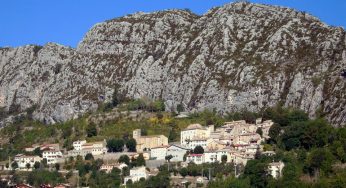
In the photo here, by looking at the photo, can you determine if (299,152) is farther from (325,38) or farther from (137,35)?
(137,35)

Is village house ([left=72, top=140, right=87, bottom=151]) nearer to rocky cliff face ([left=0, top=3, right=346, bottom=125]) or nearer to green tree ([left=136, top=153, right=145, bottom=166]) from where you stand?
green tree ([left=136, top=153, right=145, bottom=166])

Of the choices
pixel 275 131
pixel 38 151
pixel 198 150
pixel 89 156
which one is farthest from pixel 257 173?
pixel 38 151

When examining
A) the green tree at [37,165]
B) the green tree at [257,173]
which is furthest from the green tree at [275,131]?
the green tree at [37,165]

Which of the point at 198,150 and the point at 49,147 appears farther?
the point at 49,147

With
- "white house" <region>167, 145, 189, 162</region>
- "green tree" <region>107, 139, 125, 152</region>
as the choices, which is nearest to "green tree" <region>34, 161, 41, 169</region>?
"green tree" <region>107, 139, 125, 152</region>

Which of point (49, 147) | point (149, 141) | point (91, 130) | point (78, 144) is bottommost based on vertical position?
point (49, 147)

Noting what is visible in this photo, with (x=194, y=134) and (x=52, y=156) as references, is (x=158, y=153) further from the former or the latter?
(x=52, y=156)
